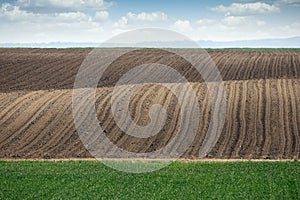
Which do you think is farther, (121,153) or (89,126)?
(89,126)

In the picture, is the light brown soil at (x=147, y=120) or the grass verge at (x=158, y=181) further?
the light brown soil at (x=147, y=120)

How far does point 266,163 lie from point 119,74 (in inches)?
1048

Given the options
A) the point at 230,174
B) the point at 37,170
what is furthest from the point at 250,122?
the point at 37,170

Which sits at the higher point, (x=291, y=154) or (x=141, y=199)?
(x=141, y=199)

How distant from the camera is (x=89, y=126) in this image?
3077cm

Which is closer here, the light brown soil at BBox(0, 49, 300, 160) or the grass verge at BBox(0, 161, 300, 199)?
the grass verge at BBox(0, 161, 300, 199)

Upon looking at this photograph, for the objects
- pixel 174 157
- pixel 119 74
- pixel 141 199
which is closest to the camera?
pixel 141 199

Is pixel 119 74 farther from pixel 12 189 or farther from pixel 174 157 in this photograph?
pixel 12 189

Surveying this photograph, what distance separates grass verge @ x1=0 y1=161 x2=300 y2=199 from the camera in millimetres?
16797

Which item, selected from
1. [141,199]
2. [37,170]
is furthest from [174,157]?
[141,199]

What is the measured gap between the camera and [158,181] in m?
18.6

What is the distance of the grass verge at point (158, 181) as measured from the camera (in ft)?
55.1

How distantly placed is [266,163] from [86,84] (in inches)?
929

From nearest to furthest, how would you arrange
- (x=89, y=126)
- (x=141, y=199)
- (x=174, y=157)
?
(x=141, y=199) < (x=174, y=157) < (x=89, y=126)
